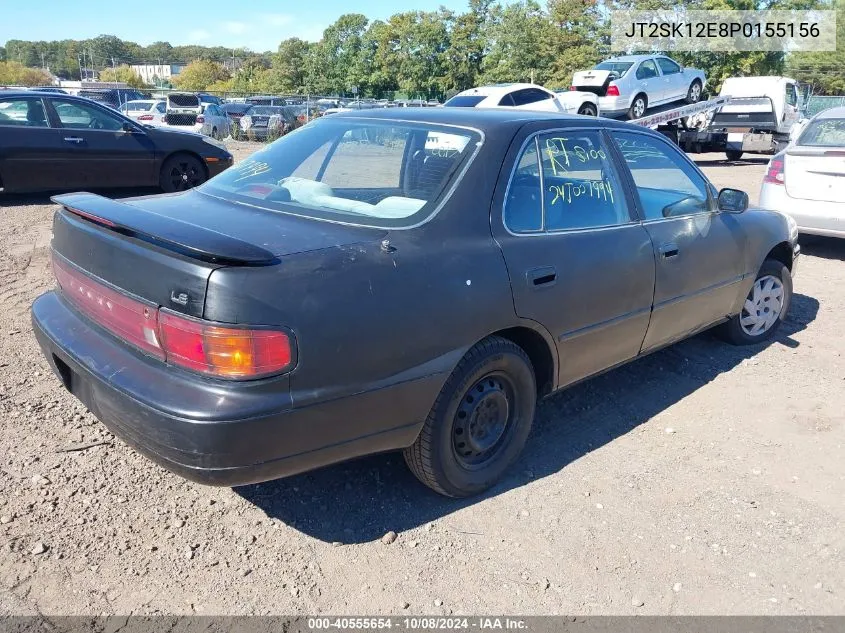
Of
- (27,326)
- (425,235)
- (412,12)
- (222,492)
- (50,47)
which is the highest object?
(50,47)

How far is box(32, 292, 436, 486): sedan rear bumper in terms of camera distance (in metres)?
2.38

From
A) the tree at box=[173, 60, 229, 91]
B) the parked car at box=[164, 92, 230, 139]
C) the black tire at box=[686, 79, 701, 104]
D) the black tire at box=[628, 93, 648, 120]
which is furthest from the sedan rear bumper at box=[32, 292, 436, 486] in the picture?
the tree at box=[173, 60, 229, 91]

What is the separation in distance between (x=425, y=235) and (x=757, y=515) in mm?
1991

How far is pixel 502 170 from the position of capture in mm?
3186

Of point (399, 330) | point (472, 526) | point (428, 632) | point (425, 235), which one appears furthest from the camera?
point (472, 526)

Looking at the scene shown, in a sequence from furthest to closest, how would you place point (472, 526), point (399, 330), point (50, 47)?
point (50, 47) → point (472, 526) → point (399, 330)

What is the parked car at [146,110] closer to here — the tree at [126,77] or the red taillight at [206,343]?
the red taillight at [206,343]

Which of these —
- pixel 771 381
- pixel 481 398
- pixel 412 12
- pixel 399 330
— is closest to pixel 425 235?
pixel 399 330

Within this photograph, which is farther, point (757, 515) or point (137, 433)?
point (757, 515)

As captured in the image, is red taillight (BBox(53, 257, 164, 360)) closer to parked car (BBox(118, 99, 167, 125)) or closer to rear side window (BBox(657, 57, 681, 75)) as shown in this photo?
rear side window (BBox(657, 57, 681, 75))

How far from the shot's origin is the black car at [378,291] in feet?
7.91

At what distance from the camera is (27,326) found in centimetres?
506

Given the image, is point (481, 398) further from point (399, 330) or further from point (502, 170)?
point (502, 170)

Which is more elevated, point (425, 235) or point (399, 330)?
point (425, 235)
